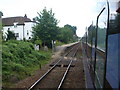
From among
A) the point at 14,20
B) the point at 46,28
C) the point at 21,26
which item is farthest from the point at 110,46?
the point at 14,20

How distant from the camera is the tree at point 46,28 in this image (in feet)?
108

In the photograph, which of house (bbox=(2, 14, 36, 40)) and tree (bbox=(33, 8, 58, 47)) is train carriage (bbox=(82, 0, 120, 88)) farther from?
house (bbox=(2, 14, 36, 40))

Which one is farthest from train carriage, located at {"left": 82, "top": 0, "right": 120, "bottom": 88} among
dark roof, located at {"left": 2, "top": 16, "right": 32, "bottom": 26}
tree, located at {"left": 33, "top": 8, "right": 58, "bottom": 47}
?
dark roof, located at {"left": 2, "top": 16, "right": 32, "bottom": 26}

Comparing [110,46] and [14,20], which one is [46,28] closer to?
[110,46]

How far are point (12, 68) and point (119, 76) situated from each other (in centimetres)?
1131

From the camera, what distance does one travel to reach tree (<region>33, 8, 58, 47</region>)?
3300cm

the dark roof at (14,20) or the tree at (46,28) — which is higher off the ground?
the dark roof at (14,20)

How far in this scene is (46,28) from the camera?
32969 mm

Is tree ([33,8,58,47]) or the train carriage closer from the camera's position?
the train carriage

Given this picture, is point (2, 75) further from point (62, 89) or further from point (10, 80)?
point (62, 89)

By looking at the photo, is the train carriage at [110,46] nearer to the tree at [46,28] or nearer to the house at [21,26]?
the tree at [46,28]

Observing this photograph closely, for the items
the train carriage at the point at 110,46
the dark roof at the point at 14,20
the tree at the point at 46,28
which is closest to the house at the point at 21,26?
the dark roof at the point at 14,20

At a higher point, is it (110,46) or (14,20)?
(14,20)

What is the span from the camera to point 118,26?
314 cm
